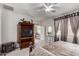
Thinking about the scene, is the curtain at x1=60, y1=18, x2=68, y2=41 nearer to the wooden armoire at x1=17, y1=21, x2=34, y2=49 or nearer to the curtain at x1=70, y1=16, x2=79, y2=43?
the curtain at x1=70, y1=16, x2=79, y2=43

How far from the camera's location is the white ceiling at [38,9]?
5.97 feet

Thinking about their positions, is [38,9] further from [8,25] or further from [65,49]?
[65,49]

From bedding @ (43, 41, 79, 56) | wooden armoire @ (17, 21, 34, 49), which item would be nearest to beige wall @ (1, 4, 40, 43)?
wooden armoire @ (17, 21, 34, 49)

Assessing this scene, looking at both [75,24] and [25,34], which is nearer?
[75,24]

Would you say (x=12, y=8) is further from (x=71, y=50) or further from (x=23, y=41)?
(x=71, y=50)

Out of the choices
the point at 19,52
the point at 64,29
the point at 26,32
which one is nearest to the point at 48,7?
the point at 64,29

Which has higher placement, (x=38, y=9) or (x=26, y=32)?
(x=38, y=9)

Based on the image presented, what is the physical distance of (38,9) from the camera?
1.88 meters

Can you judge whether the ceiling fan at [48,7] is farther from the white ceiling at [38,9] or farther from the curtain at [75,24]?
the curtain at [75,24]

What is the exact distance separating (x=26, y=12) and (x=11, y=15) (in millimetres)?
286

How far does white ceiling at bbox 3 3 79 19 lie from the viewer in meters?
1.82

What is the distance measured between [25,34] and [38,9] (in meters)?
0.55

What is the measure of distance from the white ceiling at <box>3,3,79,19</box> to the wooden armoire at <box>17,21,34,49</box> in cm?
22

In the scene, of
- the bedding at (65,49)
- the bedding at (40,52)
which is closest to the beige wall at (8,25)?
the bedding at (40,52)
